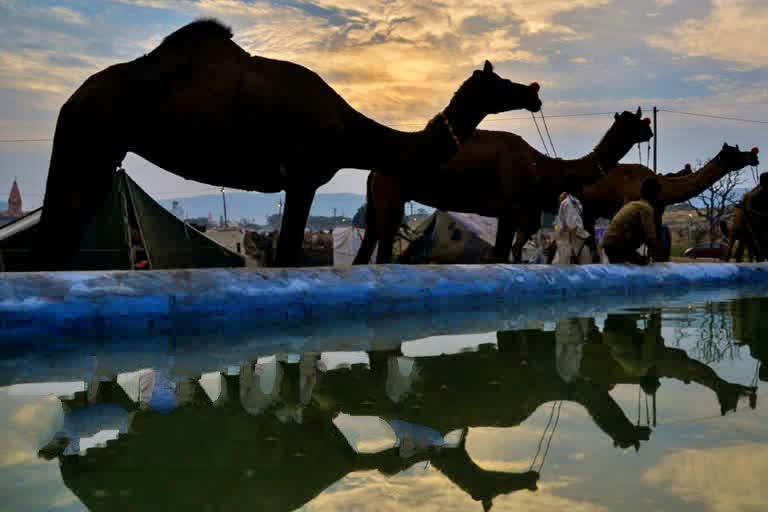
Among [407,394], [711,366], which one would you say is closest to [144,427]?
[407,394]

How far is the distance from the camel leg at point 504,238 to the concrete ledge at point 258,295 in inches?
123

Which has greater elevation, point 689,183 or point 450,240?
point 689,183

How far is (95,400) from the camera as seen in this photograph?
13.6 feet

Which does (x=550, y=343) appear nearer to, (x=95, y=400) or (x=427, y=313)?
(x=427, y=313)

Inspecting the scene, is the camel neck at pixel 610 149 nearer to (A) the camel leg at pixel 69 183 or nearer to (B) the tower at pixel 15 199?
(A) the camel leg at pixel 69 183

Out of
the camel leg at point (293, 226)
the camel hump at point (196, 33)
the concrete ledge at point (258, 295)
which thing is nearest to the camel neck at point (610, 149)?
the concrete ledge at point (258, 295)

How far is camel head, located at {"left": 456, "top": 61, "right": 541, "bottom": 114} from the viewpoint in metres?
10.2

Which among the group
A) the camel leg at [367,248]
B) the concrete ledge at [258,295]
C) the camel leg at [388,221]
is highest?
the camel leg at [388,221]

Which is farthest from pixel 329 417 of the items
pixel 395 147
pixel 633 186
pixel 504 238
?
pixel 633 186

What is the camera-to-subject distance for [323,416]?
371 cm

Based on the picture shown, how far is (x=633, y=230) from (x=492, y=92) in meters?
2.54

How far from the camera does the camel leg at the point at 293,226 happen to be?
28.0 ft

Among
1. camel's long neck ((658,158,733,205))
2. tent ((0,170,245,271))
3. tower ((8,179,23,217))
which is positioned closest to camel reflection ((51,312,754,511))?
tent ((0,170,245,271))

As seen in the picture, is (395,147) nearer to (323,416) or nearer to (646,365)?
(646,365)
